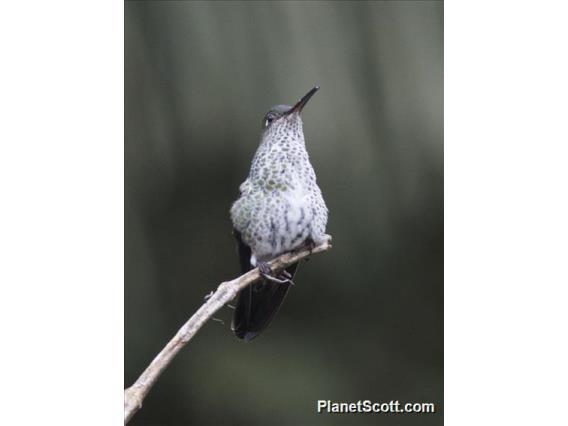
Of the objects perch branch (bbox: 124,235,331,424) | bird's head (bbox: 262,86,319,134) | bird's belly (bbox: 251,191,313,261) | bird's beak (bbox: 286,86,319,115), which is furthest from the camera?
bird's head (bbox: 262,86,319,134)

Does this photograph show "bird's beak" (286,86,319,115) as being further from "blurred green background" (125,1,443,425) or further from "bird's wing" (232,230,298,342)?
"bird's wing" (232,230,298,342)

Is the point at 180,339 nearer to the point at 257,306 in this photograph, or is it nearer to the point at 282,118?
the point at 257,306

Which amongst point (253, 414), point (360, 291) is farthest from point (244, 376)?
point (360, 291)

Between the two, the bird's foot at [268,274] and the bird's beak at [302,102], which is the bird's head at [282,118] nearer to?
the bird's beak at [302,102]

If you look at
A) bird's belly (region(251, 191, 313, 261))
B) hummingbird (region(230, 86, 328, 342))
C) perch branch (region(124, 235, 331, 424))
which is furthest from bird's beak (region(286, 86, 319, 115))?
perch branch (region(124, 235, 331, 424))

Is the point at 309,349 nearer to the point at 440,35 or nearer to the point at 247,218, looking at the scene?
the point at 247,218
